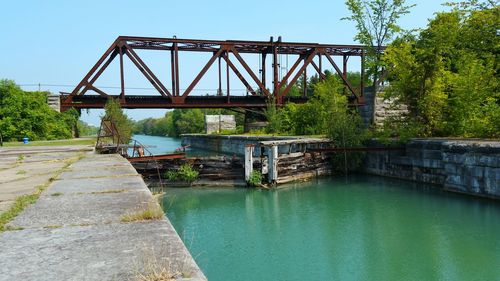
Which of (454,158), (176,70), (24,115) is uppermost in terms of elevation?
(176,70)

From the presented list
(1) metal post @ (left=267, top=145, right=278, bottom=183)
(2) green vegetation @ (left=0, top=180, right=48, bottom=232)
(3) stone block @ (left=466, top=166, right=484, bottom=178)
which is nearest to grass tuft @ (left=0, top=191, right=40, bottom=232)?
(2) green vegetation @ (left=0, top=180, right=48, bottom=232)

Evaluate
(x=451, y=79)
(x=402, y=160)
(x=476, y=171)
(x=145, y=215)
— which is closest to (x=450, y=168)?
(x=476, y=171)

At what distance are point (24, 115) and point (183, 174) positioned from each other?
18.6m

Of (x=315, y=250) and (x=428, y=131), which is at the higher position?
(x=428, y=131)

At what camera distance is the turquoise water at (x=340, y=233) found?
805 cm

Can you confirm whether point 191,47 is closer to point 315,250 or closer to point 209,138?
point 209,138

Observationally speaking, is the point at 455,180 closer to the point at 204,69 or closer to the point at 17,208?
the point at 17,208

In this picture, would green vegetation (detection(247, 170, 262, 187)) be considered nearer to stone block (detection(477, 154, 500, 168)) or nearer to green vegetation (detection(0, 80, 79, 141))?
stone block (detection(477, 154, 500, 168))

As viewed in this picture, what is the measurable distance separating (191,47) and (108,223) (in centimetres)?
3510

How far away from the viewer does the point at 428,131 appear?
2088 cm

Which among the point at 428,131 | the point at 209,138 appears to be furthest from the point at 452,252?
the point at 209,138

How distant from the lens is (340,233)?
35.8ft

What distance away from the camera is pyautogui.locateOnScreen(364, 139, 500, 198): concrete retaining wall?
13.9 metres

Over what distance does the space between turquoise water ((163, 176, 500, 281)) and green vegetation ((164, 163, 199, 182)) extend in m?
1.15
